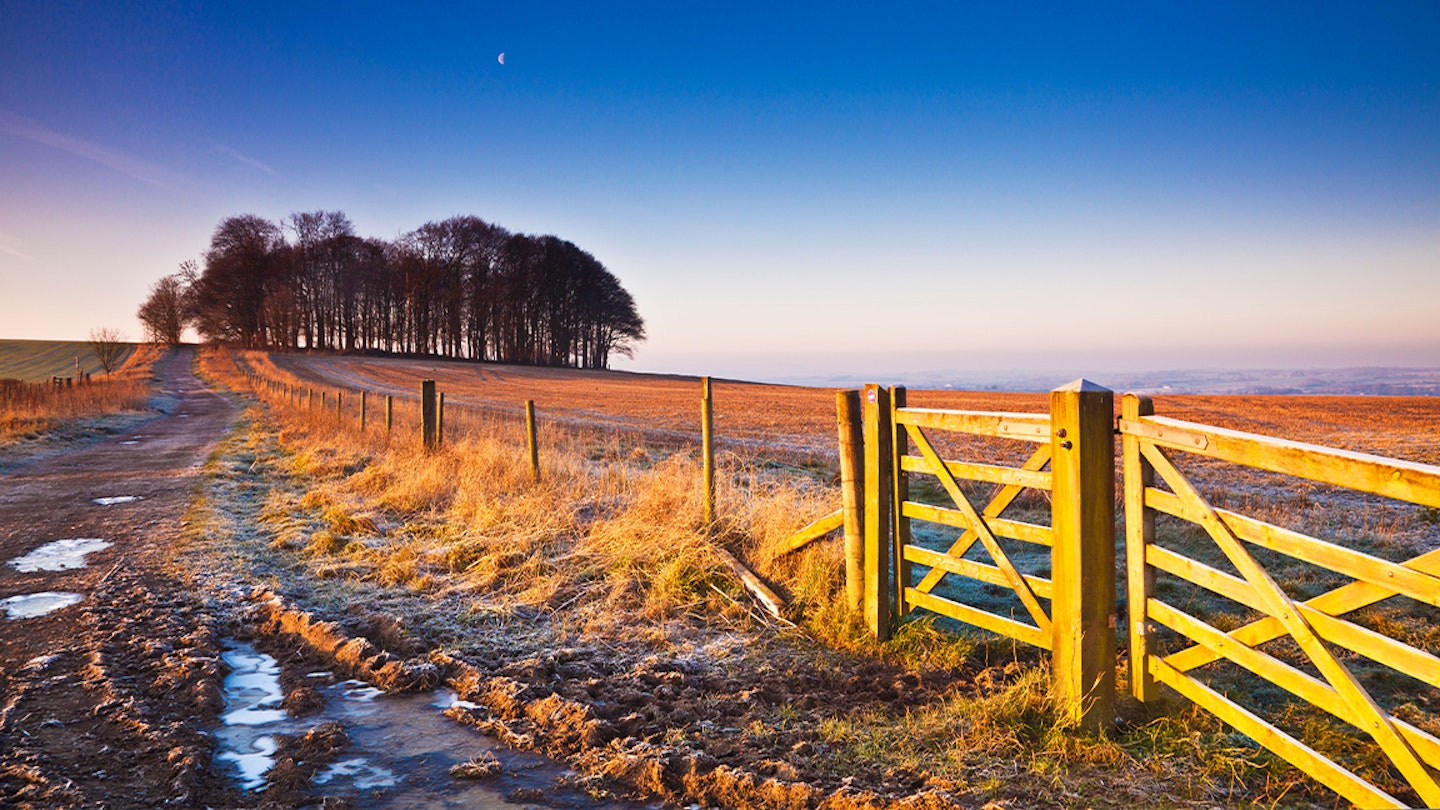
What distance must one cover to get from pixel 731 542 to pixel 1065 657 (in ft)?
11.1

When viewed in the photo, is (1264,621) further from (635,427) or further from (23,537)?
(635,427)

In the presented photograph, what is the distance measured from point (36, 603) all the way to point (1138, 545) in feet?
26.8

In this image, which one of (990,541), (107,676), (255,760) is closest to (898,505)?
(990,541)

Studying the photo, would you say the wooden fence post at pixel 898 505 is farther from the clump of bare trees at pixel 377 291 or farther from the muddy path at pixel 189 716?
the clump of bare trees at pixel 377 291

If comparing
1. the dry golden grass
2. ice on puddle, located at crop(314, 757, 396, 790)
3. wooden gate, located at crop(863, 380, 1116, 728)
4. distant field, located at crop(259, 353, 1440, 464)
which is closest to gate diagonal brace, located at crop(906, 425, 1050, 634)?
wooden gate, located at crop(863, 380, 1116, 728)

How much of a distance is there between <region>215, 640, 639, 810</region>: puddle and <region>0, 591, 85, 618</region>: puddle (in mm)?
2407

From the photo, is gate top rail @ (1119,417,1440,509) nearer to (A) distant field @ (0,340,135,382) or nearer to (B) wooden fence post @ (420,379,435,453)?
(B) wooden fence post @ (420,379,435,453)

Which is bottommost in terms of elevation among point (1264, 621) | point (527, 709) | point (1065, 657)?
point (527, 709)

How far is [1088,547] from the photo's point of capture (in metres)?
4.10

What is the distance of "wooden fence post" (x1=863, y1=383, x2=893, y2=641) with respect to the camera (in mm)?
5504

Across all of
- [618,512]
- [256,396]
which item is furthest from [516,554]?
[256,396]

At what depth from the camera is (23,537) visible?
8.66 meters

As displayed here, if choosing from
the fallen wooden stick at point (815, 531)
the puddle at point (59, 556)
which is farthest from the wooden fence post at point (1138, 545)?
the puddle at point (59, 556)

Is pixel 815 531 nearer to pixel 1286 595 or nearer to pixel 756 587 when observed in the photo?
pixel 756 587
